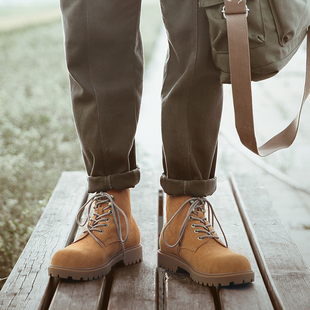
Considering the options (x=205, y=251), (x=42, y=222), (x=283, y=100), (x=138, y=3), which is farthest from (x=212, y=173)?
(x=283, y=100)

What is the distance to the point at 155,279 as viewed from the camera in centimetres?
107

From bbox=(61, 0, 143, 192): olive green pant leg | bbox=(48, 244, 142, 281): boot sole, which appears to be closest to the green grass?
bbox=(48, 244, 142, 281): boot sole

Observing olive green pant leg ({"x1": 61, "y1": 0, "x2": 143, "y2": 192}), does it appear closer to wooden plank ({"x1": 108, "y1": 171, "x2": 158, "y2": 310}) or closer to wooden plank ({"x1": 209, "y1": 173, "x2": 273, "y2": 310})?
wooden plank ({"x1": 108, "y1": 171, "x2": 158, "y2": 310})

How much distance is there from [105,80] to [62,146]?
186cm

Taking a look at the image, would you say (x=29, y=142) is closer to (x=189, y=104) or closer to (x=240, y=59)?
(x=189, y=104)

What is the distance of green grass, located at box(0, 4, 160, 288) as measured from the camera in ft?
5.93

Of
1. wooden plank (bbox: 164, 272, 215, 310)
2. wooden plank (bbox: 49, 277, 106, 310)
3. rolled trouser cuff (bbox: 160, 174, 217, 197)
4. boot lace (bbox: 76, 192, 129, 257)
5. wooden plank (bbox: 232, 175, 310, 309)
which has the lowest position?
wooden plank (bbox: 232, 175, 310, 309)

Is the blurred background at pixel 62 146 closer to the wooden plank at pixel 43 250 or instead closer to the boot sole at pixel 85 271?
the wooden plank at pixel 43 250

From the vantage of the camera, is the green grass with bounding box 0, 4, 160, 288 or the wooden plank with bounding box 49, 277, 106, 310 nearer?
the wooden plank with bounding box 49, 277, 106, 310

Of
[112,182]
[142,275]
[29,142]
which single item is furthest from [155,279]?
[29,142]

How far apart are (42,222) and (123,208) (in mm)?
356

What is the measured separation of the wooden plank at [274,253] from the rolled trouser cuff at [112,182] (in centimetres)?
42

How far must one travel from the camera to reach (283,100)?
3.85 metres

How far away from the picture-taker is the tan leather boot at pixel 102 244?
3.43 feet
